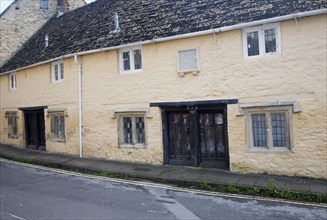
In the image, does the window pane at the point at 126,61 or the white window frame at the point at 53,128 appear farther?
the white window frame at the point at 53,128

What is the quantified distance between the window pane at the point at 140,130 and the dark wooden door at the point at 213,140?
2511 mm

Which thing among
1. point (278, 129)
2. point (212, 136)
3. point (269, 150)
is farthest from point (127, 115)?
point (278, 129)

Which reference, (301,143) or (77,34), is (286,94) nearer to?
(301,143)

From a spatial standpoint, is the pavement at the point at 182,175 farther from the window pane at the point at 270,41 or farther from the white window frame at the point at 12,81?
the white window frame at the point at 12,81

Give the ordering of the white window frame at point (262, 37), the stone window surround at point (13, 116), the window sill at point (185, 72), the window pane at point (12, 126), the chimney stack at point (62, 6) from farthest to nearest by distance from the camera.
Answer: the chimney stack at point (62, 6), the window pane at point (12, 126), the stone window surround at point (13, 116), the window sill at point (185, 72), the white window frame at point (262, 37)

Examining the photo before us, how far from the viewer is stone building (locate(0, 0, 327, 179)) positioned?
31.4 ft

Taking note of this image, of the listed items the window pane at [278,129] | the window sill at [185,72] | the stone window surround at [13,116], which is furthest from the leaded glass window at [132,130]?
the stone window surround at [13,116]

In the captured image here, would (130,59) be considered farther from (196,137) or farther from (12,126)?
(12,126)

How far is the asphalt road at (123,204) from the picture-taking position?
7215 mm

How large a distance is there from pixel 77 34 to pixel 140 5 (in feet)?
13.4

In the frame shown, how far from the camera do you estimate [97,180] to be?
35.3ft

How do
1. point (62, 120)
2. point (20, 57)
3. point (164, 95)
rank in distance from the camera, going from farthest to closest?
1. point (20, 57)
2. point (62, 120)
3. point (164, 95)

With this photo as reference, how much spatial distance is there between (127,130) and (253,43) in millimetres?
6201

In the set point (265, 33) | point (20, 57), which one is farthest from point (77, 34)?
point (265, 33)
